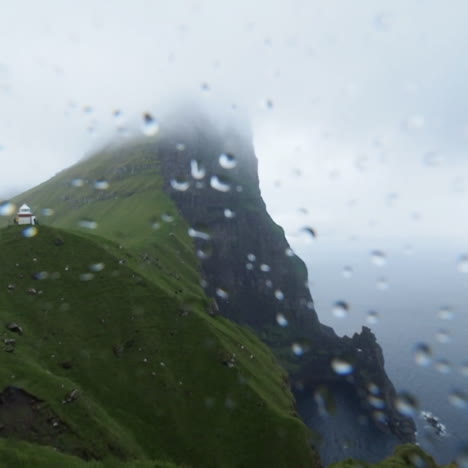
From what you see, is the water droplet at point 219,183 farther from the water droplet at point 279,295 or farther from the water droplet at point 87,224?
the water droplet at point 279,295

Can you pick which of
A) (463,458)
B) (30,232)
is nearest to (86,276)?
(30,232)

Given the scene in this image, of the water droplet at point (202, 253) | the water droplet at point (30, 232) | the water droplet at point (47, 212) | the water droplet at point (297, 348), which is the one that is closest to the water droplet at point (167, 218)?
the water droplet at point (202, 253)

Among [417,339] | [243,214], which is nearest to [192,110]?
[243,214]

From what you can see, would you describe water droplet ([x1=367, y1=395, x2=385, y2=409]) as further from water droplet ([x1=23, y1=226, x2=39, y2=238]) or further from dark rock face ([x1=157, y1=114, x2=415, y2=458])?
water droplet ([x1=23, y1=226, x2=39, y2=238])

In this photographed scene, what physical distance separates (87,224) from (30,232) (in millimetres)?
60916

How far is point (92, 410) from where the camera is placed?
1291 inches

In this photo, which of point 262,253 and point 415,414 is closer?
point 415,414

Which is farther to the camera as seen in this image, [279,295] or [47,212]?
[47,212]

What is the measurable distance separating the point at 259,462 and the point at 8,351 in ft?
84.1

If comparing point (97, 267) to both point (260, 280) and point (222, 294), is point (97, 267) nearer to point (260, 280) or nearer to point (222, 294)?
point (222, 294)

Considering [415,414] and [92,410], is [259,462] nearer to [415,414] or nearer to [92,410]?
[92,410]

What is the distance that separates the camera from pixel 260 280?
137m

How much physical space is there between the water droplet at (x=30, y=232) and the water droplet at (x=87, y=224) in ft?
166

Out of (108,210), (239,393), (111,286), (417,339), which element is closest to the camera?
(239,393)
